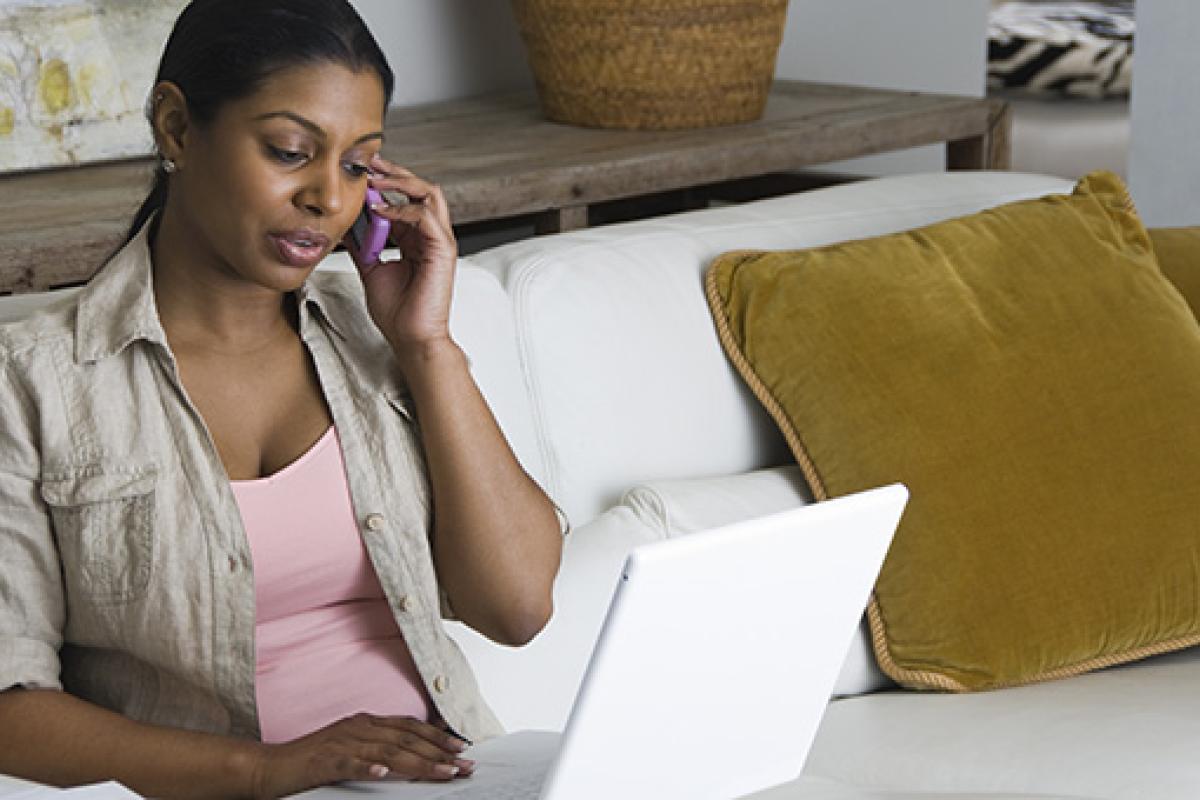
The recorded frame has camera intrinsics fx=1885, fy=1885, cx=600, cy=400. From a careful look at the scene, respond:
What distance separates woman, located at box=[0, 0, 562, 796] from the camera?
1.30 meters

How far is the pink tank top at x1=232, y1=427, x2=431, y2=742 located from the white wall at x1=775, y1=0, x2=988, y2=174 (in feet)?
6.34

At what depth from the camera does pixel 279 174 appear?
1.31 meters

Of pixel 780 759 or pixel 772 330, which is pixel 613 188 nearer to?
pixel 772 330

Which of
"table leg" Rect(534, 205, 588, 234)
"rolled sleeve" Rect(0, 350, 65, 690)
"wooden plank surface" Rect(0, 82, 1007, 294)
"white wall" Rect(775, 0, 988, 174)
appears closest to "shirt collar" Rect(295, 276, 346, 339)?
"rolled sleeve" Rect(0, 350, 65, 690)

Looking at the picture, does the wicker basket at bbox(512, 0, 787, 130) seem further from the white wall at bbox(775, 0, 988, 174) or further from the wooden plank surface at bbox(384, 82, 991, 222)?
the white wall at bbox(775, 0, 988, 174)

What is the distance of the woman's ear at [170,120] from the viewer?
1.34 metres

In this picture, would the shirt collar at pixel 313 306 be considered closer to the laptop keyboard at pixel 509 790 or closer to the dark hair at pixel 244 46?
the dark hair at pixel 244 46

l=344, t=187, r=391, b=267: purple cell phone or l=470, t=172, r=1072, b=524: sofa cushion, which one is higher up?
l=344, t=187, r=391, b=267: purple cell phone

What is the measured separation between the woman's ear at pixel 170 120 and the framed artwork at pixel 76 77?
2.94 ft

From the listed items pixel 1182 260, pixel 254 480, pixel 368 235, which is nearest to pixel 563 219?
pixel 1182 260

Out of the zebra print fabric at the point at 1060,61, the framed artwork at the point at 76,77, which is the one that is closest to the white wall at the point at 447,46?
the framed artwork at the point at 76,77

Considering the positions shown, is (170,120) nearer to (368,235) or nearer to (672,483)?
(368,235)

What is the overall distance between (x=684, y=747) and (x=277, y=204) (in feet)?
1.56

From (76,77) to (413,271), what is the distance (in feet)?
3.03
